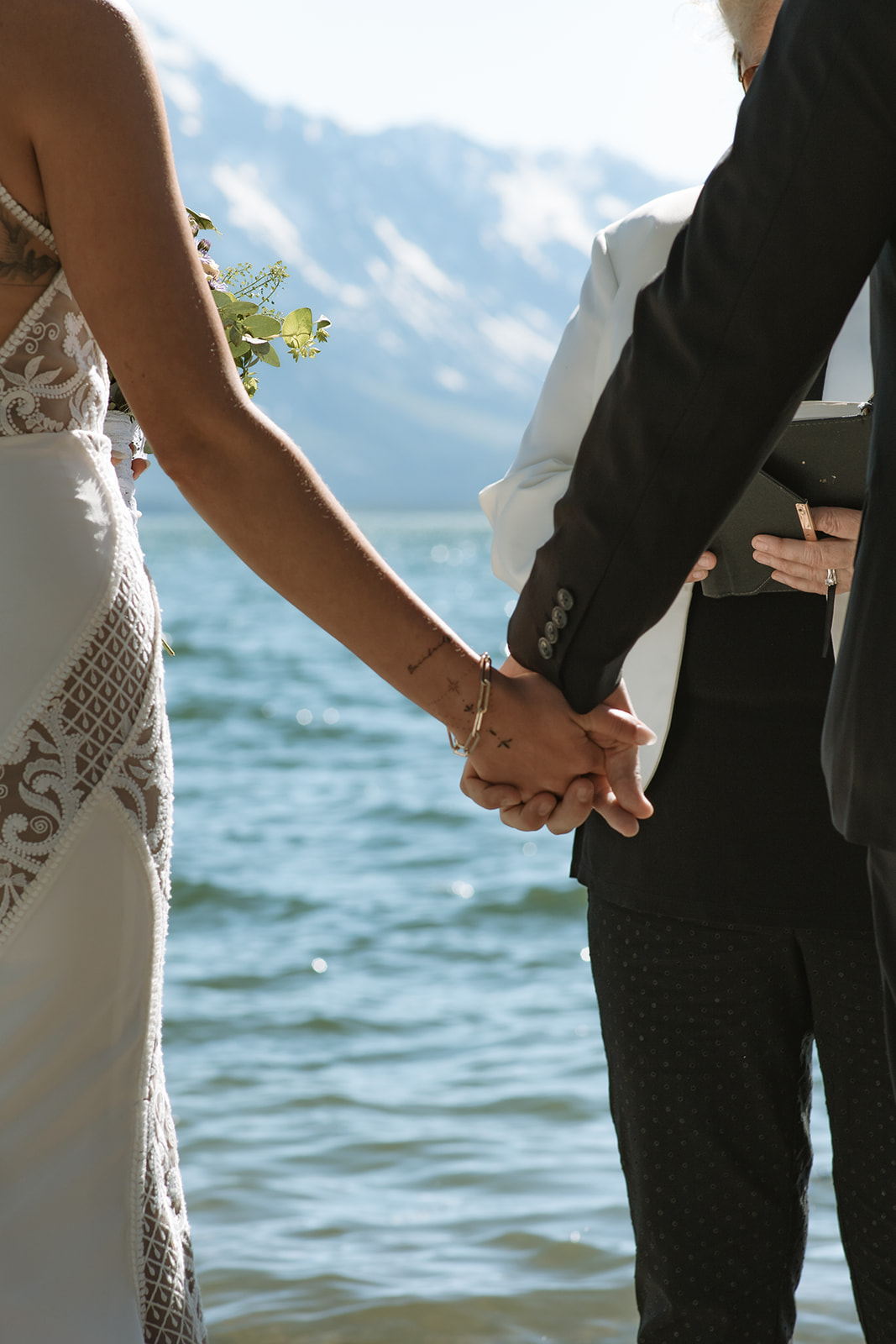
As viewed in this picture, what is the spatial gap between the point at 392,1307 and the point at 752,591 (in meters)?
1.93

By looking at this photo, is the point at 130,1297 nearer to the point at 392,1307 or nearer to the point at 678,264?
the point at 678,264

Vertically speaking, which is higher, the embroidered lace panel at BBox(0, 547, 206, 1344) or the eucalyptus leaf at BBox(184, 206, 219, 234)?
the eucalyptus leaf at BBox(184, 206, 219, 234)

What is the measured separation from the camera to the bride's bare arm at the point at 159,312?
1186mm

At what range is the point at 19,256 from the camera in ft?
4.09

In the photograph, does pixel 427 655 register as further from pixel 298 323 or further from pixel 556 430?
pixel 298 323

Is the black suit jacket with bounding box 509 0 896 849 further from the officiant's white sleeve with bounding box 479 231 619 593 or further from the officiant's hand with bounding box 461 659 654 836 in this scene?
the officiant's white sleeve with bounding box 479 231 619 593

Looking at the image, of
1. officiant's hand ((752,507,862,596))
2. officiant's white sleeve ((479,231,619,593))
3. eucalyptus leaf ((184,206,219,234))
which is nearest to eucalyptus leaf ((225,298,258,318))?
eucalyptus leaf ((184,206,219,234))

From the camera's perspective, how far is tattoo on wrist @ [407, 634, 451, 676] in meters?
1.50

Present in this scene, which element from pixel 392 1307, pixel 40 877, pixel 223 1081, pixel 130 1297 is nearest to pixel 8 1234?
pixel 130 1297

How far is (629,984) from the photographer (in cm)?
178

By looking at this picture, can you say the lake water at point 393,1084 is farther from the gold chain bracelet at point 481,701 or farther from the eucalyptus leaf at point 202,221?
the eucalyptus leaf at point 202,221

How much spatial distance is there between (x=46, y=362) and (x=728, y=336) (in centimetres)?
64

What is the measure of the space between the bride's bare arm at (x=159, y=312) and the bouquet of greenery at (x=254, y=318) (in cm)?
51

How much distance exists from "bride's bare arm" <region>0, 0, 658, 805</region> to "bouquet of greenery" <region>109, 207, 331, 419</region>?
20.3 inches
